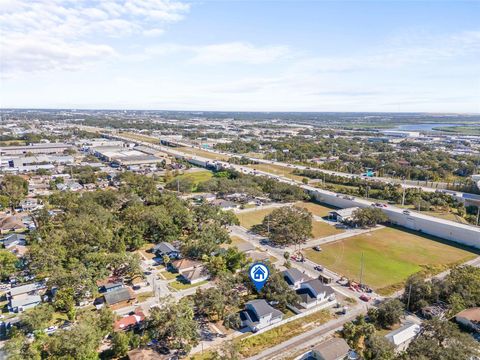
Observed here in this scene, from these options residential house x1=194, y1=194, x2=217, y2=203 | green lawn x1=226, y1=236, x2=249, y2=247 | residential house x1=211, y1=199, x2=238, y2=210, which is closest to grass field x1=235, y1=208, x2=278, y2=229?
residential house x1=211, y1=199, x2=238, y2=210

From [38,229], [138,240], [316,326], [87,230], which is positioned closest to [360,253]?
[316,326]

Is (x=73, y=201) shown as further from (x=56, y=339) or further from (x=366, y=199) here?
(x=366, y=199)

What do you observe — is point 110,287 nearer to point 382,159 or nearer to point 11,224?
point 11,224

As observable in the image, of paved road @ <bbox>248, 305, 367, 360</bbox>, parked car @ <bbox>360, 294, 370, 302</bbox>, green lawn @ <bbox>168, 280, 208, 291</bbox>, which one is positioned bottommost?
green lawn @ <bbox>168, 280, 208, 291</bbox>

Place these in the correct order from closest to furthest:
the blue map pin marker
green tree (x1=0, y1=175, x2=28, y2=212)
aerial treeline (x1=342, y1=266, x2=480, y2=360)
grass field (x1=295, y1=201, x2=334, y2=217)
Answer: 1. aerial treeline (x1=342, y1=266, x2=480, y2=360)
2. the blue map pin marker
3. grass field (x1=295, y1=201, x2=334, y2=217)
4. green tree (x1=0, y1=175, x2=28, y2=212)

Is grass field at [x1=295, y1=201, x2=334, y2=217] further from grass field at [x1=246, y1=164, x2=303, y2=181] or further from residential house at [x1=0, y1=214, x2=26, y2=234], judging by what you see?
residential house at [x1=0, y1=214, x2=26, y2=234]

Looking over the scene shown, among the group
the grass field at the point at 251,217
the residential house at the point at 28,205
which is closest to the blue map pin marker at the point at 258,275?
the grass field at the point at 251,217

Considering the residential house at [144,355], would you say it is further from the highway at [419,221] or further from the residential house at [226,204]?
the highway at [419,221]
